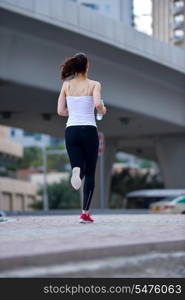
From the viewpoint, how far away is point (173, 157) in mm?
40250

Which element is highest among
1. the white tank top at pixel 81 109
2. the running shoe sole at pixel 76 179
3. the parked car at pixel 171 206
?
Result: the white tank top at pixel 81 109

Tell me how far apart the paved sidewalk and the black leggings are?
0.49 m

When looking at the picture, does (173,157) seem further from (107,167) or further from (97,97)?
(97,97)

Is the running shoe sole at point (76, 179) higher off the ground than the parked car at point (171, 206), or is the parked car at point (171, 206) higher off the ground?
the running shoe sole at point (76, 179)

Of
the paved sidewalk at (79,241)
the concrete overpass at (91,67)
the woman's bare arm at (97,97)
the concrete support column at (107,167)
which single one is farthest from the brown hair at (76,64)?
the concrete support column at (107,167)

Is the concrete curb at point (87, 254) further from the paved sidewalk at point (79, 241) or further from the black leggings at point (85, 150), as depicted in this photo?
the black leggings at point (85, 150)

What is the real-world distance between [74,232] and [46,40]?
16256 millimetres

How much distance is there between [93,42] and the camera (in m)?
25.1

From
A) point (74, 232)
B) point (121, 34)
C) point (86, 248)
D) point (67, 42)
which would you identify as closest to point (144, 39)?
point (121, 34)

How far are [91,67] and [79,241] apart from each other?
19933 mm

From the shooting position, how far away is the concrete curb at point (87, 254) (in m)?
6.01

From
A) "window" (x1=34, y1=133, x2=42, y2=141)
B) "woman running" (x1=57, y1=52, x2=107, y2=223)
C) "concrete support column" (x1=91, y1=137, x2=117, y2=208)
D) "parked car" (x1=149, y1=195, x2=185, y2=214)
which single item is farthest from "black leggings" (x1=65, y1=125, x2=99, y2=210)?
"window" (x1=34, y1=133, x2=42, y2=141)

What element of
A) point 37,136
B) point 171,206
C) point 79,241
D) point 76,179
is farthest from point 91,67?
point 37,136

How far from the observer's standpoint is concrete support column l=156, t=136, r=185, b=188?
1572 inches
